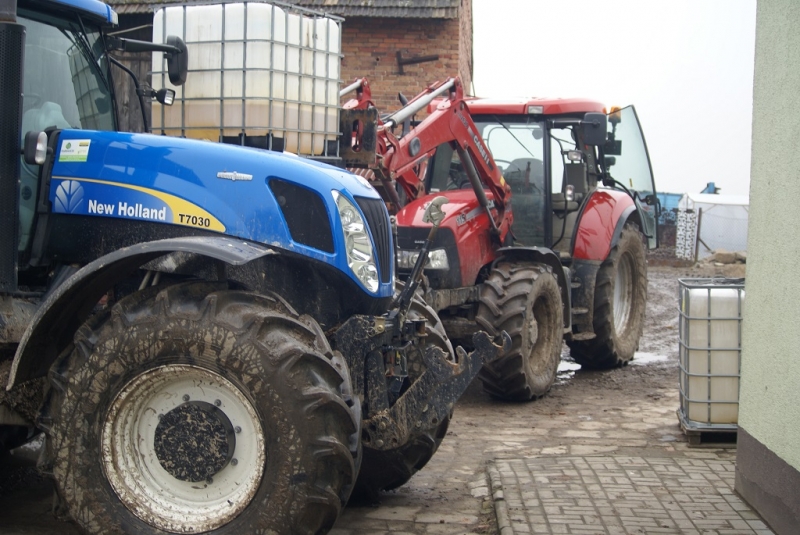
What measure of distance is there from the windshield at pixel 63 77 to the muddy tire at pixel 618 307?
623 centimetres

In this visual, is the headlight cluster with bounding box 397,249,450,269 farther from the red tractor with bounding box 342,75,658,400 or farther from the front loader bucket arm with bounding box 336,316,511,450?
the front loader bucket arm with bounding box 336,316,511,450

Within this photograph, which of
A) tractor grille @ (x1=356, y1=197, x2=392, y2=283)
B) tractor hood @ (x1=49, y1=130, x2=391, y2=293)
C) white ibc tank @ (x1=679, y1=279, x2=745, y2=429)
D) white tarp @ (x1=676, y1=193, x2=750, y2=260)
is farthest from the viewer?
white tarp @ (x1=676, y1=193, x2=750, y2=260)

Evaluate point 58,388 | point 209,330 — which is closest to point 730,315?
point 209,330

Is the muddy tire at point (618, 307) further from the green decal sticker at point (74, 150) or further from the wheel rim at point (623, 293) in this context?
the green decal sticker at point (74, 150)

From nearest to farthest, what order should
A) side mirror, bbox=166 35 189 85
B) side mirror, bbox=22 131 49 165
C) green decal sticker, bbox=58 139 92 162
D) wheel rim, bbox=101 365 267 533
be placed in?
wheel rim, bbox=101 365 267 533 < side mirror, bbox=22 131 49 165 < green decal sticker, bbox=58 139 92 162 < side mirror, bbox=166 35 189 85

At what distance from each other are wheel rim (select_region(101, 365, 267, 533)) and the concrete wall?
2.58 meters

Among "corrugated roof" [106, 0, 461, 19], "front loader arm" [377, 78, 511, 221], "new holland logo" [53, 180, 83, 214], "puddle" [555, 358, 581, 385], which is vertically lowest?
"puddle" [555, 358, 581, 385]

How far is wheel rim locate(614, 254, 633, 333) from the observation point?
1152 cm

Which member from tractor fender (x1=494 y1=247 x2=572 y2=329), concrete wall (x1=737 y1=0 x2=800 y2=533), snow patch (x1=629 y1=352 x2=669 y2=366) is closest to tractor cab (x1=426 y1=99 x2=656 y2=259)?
tractor fender (x1=494 y1=247 x2=572 y2=329)

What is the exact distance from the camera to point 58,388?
4.42m

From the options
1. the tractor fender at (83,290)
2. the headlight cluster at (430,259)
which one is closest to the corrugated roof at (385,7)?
the headlight cluster at (430,259)

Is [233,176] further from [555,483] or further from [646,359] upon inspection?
[646,359]

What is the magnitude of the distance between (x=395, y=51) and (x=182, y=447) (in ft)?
41.0

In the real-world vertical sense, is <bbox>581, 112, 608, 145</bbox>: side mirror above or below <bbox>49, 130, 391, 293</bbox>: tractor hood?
above
